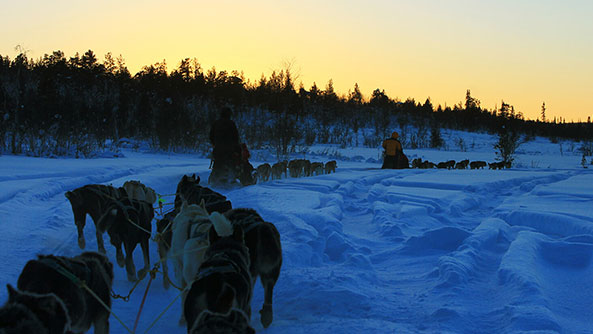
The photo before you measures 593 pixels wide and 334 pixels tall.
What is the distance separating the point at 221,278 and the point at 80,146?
1458 centimetres

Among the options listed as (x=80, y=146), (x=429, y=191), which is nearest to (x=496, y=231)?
(x=429, y=191)

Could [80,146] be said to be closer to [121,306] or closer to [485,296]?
[121,306]

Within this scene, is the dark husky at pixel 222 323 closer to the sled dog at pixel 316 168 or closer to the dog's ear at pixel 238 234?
the dog's ear at pixel 238 234

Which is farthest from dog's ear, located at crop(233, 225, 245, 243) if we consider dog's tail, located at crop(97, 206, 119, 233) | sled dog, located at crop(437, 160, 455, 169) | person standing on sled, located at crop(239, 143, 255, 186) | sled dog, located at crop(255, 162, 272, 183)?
sled dog, located at crop(437, 160, 455, 169)

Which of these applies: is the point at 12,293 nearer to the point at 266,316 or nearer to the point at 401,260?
the point at 266,316

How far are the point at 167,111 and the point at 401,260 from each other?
654 inches

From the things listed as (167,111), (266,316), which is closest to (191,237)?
(266,316)

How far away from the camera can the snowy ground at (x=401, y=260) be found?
265cm

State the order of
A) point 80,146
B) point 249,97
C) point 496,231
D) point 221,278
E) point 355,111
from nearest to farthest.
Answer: point 221,278 < point 496,231 < point 80,146 < point 249,97 < point 355,111

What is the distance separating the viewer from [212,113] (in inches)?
829

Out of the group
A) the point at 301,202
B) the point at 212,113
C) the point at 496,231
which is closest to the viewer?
the point at 496,231

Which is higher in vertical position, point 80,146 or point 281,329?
point 80,146

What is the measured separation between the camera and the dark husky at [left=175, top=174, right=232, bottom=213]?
4141 mm

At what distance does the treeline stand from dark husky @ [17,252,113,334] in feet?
42.9
